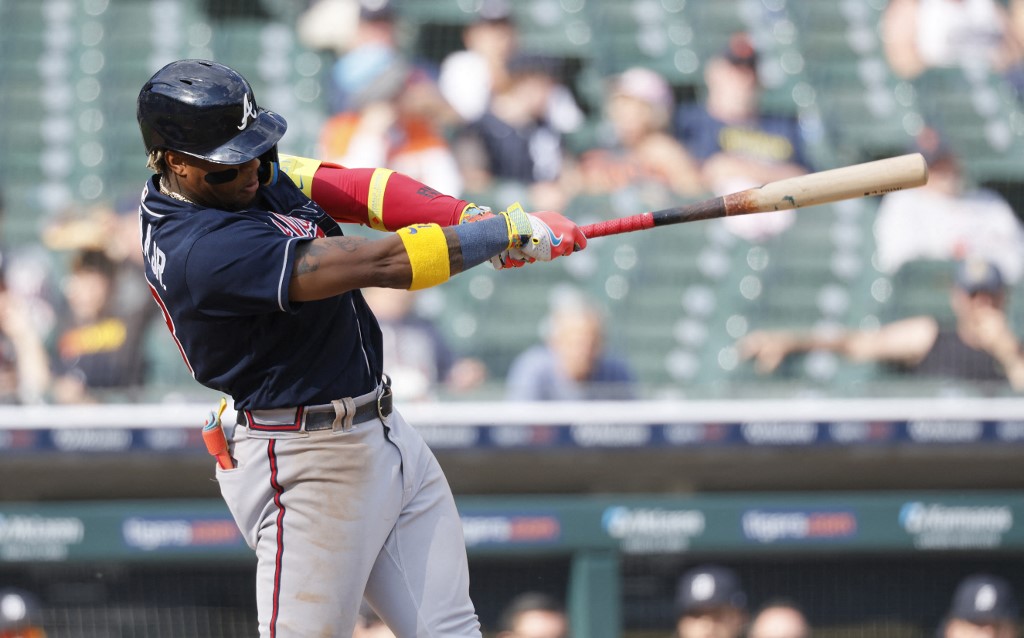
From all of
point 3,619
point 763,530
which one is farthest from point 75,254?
point 763,530

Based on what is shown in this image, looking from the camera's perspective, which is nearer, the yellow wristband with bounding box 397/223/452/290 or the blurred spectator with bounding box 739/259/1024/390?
the yellow wristband with bounding box 397/223/452/290

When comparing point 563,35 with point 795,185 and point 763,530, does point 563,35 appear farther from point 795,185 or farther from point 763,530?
point 795,185

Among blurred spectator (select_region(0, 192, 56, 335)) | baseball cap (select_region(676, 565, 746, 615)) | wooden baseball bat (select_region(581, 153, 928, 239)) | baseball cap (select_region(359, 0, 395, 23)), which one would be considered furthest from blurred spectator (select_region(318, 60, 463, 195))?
wooden baseball bat (select_region(581, 153, 928, 239))

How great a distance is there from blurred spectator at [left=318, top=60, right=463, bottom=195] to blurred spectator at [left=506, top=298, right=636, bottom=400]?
87 centimetres

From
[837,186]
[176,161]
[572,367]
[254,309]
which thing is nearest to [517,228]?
[254,309]

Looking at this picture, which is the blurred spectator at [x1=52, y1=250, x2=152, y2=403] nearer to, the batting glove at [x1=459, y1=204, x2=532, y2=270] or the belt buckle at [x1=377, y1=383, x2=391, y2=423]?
the belt buckle at [x1=377, y1=383, x2=391, y2=423]

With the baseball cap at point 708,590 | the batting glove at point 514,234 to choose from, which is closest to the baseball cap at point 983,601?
the baseball cap at point 708,590

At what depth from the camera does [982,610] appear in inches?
166

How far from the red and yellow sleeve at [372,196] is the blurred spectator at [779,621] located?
2.28m

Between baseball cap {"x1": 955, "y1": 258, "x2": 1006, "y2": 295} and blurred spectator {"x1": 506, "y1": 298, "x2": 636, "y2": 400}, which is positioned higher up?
baseball cap {"x1": 955, "y1": 258, "x2": 1006, "y2": 295}

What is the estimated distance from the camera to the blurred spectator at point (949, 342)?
191 inches

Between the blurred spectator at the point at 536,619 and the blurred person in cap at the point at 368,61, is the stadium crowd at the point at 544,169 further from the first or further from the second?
the blurred spectator at the point at 536,619

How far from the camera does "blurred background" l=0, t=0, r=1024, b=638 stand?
4.22 m

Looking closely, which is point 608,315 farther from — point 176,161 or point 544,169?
point 176,161
